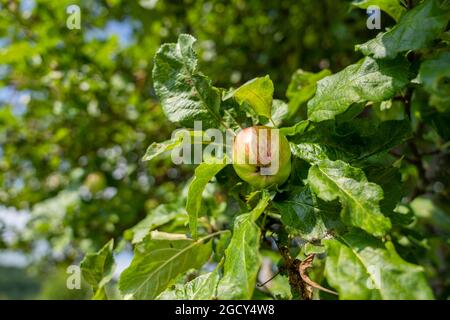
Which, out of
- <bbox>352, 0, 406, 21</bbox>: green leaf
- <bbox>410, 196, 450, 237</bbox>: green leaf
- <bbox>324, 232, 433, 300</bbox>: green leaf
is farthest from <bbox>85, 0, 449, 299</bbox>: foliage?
<bbox>410, 196, 450, 237</bbox>: green leaf

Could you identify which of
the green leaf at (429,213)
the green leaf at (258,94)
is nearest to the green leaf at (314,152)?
the green leaf at (258,94)

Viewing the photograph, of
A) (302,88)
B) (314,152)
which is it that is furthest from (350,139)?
(302,88)

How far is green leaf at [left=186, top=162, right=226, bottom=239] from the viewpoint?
91 cm

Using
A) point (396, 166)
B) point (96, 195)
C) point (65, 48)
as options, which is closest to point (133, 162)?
point (96, 195)

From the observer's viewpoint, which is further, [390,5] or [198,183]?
[390,5]

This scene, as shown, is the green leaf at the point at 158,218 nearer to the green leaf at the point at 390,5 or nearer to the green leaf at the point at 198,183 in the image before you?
the green leaf at the point at 198,183

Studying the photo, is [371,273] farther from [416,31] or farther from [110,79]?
[110,79]

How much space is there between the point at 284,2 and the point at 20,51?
5.12 ft

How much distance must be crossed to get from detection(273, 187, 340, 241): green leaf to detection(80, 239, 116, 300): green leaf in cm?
54

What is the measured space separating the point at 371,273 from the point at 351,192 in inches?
5.5

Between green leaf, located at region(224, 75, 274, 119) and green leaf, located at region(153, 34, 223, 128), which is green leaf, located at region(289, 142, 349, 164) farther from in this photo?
green leaf, located at region(153, 34, 223, 128)

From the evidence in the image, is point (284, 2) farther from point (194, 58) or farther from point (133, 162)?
point (194, 58)

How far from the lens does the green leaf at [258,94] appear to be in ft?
3.14

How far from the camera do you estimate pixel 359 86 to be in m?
0.93
